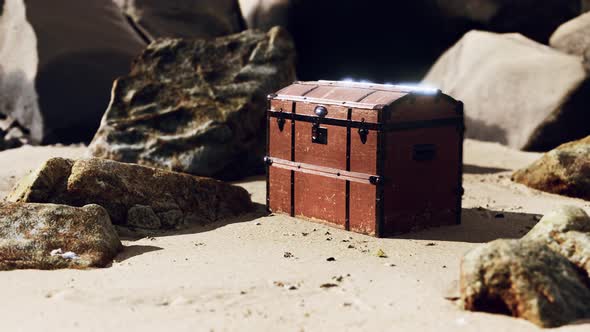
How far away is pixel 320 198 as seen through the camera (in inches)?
352

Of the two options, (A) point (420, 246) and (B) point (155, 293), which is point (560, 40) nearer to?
(A) point (420, 246)

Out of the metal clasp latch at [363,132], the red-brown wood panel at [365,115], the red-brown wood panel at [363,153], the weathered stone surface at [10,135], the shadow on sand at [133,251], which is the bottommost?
the weathered stone surface at [10,135]

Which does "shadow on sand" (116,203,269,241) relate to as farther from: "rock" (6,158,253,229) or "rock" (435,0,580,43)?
"rock" (435,0,580,43)

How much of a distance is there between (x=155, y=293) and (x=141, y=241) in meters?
1.82

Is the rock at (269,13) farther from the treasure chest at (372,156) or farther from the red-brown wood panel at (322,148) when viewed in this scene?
the red-brown wood panel at (322,148)

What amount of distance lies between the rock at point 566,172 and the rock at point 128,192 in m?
3.62

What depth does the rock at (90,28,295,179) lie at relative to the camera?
11383 millimetres

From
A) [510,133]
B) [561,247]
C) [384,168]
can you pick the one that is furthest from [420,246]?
[510,133]

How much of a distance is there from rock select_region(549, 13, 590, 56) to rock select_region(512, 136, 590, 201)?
11.4ft

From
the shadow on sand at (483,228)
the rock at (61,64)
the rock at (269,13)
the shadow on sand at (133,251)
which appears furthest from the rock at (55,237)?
the rock at (269,13)

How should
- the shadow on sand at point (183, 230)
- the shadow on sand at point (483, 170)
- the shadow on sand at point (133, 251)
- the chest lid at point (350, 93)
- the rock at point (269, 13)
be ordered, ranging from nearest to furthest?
the shadow on sand at point (133, 251)
the chest lid at point (350, 93)
the shadow on sand at point (183, 230)
the shadow on sand at point (483, 170)
the rock at point (269, 13)

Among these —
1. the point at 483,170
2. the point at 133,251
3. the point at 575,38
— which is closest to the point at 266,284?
the point at 133,251

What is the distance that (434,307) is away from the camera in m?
6.36

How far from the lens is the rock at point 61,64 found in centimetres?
1384
